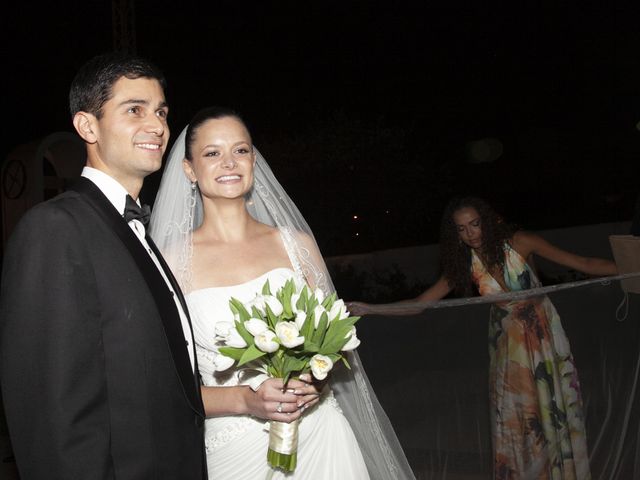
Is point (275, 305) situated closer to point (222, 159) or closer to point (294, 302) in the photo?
point (294, 302)

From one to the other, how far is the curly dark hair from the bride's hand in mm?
2728

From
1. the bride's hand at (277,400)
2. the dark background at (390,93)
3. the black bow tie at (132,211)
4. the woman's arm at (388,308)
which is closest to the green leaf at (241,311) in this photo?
the bride's hand at (277,400)

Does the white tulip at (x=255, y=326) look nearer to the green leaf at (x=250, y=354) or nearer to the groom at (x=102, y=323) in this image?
the green leaf at (x=250, y=354)

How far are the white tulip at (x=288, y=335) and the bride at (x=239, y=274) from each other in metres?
0.40

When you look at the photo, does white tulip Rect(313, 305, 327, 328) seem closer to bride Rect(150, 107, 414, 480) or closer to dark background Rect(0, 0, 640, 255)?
bride Rect(150, 107, 414, 480)

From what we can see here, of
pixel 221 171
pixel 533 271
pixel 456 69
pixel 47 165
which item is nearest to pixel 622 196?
pixel 456 69

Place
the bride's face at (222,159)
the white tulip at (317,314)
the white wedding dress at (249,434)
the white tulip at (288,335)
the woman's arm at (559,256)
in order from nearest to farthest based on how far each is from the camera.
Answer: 1. the white tulip at (288,335)
2. the white tulip at (317,314)
3. the white wedding dress at (249,434)
4. the bride's face at (222,159)
5. the woman's arm at (559,256)

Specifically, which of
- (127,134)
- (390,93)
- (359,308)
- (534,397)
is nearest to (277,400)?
(127,134)

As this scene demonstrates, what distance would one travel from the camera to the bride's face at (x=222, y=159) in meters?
2.83

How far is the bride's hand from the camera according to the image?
2.28m

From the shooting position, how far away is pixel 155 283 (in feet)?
6.07

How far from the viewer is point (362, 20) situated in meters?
28.3

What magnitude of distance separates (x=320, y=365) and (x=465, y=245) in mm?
2891

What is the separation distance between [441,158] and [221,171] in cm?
2249
